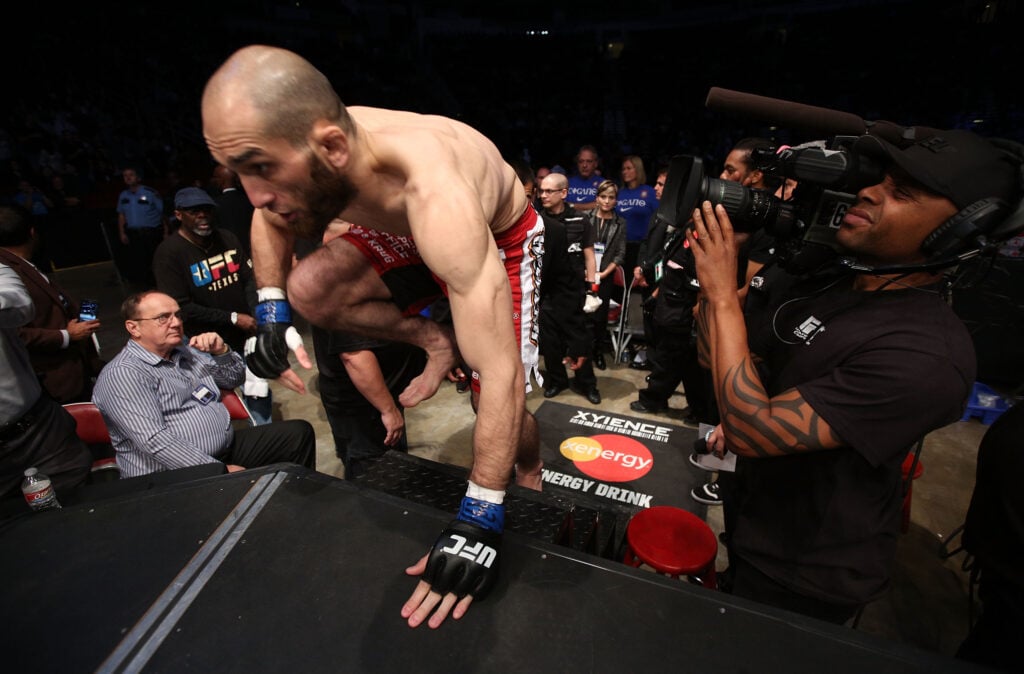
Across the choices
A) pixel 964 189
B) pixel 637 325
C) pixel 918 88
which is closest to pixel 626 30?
pixel 918 88

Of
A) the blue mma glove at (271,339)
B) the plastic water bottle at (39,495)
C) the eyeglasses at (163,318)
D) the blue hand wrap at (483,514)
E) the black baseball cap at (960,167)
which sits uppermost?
the black baseball cap at (960,167)

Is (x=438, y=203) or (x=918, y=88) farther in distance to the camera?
(x=918, y=88)

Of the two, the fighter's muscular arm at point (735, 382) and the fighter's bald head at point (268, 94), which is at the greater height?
the fighter's bald head at point (268, 94)

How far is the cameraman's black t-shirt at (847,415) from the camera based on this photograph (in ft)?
3.46

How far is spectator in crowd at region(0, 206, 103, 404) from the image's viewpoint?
8.12ft

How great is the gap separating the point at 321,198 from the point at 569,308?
238 centimetres

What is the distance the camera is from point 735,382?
1.25 meters

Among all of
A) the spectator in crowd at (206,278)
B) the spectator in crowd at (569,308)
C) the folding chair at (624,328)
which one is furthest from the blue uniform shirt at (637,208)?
the spectator in crowd at (206,278)

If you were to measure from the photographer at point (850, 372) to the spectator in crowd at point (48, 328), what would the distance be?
317cm

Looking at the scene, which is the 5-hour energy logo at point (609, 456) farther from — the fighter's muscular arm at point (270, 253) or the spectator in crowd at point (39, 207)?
the spectator in crowd at point (39, 207)

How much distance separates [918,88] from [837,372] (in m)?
17.6

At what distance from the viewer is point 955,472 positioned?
9.88ft

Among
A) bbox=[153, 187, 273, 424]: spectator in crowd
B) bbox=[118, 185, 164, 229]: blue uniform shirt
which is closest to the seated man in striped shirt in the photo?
bbox=[153, 187, 273, 424]: spectator in crowd

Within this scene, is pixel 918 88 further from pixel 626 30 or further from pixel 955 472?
pixel 955 472
